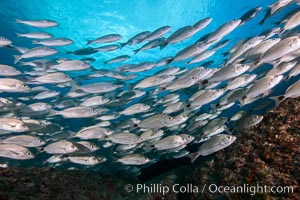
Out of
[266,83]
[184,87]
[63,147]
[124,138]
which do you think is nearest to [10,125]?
[63,147]

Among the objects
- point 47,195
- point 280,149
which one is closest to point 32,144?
point 47,195

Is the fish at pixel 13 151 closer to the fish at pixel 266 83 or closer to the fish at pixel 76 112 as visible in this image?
the fish at pixel 76 112

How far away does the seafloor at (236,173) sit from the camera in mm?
3785

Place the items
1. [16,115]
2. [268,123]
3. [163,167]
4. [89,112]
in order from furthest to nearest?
[163,167] → [16,115] → [89,112] → [268,123]

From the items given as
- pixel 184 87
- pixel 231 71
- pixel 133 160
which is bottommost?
pixel 133 160

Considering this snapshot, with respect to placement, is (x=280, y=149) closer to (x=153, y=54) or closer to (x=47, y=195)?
(x=47, y=195)

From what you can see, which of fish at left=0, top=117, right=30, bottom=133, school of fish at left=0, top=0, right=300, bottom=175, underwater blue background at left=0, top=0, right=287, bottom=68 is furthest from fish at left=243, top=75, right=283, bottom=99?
underwater blue background at left=0, top=0, right=287, bottom=68

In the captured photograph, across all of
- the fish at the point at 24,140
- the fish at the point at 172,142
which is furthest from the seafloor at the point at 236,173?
the fish at the point at 24,140

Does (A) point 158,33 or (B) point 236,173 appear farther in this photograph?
(A) point 158,33

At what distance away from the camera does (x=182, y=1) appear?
18.8m

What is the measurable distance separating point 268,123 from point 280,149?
99 centimetres

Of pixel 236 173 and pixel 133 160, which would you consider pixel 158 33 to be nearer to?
pixel 133 160

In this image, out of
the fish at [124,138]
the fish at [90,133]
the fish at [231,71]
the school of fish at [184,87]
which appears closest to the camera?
the school of fish at [184,87]

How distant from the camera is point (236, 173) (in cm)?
510
